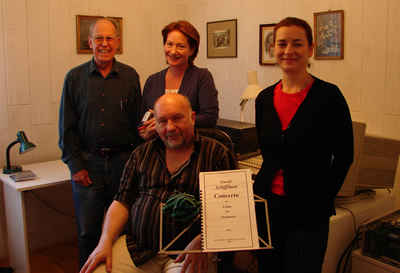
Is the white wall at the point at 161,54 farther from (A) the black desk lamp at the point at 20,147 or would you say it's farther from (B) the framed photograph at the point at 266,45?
(A) the black desk lamp at the point at 20,147

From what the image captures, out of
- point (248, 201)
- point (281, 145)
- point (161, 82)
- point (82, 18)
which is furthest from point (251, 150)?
point (82, 18)

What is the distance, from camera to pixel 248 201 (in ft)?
4.50

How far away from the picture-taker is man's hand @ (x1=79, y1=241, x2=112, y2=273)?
1.70 m

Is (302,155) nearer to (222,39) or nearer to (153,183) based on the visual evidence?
(153,183)

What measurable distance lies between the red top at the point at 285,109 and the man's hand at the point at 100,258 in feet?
2.40

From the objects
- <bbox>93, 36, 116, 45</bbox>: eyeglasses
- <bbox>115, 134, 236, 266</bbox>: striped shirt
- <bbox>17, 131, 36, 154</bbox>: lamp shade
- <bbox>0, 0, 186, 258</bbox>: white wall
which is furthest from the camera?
<bbox>0, 0, 186, 258</bbox>: white wall

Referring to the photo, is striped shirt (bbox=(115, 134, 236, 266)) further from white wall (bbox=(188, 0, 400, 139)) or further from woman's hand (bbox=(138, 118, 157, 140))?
Answer: white wall (bbox=(188, 0, 400, 139))

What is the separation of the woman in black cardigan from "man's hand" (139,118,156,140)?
A: 0.66 m

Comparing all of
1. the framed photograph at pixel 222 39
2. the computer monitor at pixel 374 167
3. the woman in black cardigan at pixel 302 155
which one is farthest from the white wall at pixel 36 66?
the computer monitor at pixel 374 167

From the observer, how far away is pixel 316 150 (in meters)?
1.59

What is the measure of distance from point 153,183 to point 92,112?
2.38 ft

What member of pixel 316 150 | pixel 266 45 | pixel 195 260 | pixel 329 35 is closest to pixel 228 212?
pixel 195 260

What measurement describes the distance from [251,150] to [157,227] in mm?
1052

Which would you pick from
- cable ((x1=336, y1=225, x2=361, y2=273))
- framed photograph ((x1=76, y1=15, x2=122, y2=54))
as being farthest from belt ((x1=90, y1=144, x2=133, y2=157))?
cable ((x1=336, y1=225, x2=361, y2=273))
